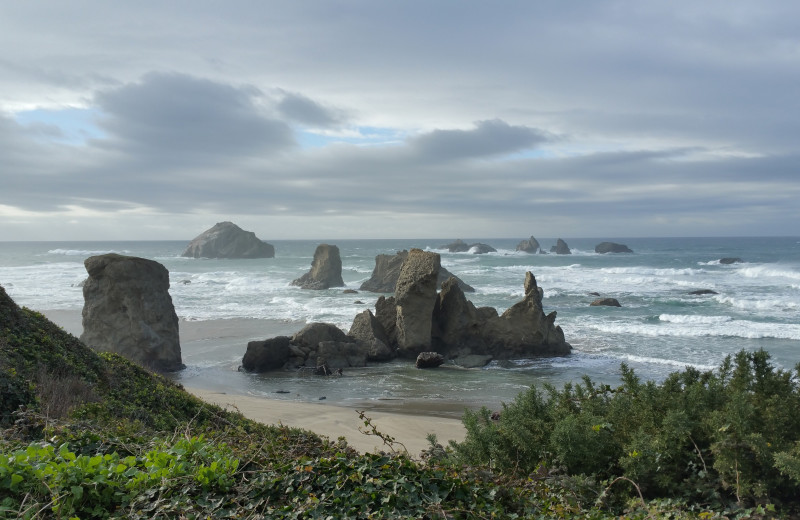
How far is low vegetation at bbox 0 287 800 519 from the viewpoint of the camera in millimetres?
3980

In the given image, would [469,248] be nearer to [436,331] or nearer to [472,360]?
[436,331]

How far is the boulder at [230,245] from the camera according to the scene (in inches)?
4281

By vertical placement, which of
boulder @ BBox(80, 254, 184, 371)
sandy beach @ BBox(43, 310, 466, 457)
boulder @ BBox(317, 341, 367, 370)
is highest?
boulder @ BBox(80, 254, 184, 371)

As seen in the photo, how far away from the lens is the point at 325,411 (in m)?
15.7

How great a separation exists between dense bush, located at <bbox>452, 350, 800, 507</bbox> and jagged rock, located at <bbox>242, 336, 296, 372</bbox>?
628 inches

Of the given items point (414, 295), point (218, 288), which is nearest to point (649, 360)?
point (414, 295)

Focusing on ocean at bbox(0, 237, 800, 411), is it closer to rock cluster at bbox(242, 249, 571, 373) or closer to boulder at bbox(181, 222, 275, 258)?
rock cluster at bbox(242, 249, 571, 373)

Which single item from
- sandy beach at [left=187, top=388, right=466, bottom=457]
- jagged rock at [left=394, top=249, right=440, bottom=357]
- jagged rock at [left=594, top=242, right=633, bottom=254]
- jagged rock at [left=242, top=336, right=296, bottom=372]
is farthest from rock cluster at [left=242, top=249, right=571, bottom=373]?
jagged rock at [left=594, top=242, right=633, bottom=254]

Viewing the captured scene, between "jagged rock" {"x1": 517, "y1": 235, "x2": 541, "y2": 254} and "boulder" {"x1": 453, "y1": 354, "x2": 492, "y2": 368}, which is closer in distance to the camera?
"boulder" {"x1": 453, "y1": 354, "x2": 492, "y2": 368}

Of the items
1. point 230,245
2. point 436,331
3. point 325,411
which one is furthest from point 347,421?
point 230,245

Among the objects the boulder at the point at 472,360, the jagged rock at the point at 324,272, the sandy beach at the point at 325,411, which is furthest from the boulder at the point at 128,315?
the jagged rock at the point at 324,272

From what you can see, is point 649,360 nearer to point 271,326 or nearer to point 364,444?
point 364,444

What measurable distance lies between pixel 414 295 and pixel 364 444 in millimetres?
12232

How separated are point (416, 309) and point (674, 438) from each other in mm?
18712
